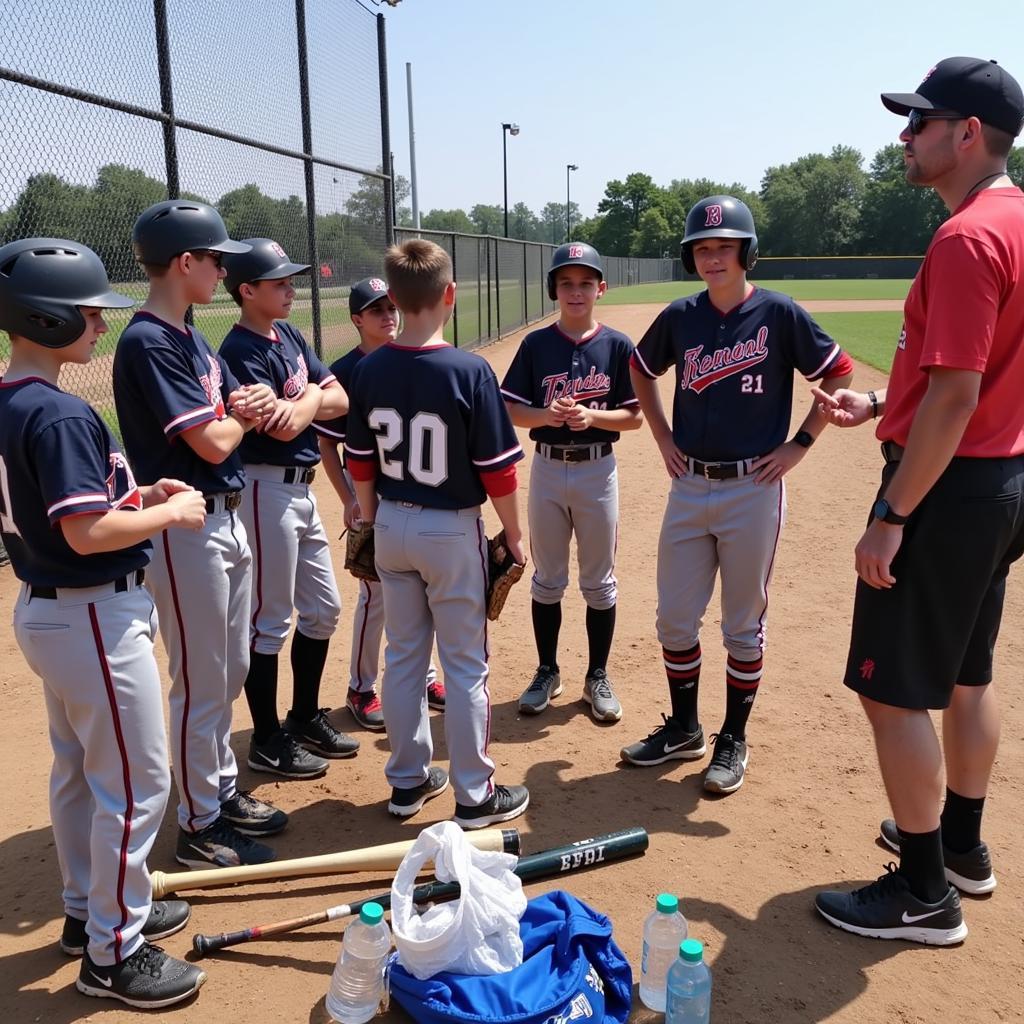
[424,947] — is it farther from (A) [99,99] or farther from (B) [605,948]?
(A) [99,99]

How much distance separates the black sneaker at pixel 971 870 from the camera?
120 inches

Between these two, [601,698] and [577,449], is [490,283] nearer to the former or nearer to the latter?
[577,449]

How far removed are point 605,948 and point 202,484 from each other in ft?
6.26

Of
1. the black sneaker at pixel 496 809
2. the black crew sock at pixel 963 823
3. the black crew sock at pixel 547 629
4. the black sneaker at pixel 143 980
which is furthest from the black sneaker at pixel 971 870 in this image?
the black sneaker at pixel 143 980

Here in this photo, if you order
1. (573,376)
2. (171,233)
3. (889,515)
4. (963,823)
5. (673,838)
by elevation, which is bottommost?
(673,838)

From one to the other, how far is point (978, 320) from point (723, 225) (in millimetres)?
1468

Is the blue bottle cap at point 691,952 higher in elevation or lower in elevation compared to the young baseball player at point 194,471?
lower

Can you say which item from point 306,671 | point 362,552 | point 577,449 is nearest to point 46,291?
point 362,552

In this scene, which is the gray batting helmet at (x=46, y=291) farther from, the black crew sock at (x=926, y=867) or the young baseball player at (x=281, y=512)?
the black crew sock at (x=926, y=867)

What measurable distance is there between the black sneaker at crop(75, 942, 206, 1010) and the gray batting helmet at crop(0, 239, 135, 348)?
67.8 inches

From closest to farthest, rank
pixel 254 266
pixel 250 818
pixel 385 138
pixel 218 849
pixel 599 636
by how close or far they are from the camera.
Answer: pixel 218 849 < pixel 250 818 < pixel 254 266 < pixel 599 636 < pixel 385 138

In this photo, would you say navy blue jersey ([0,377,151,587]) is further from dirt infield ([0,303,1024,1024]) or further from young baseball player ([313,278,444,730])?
young baseball player ([313,278,444,730])

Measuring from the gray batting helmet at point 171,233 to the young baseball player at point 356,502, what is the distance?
1.34 m

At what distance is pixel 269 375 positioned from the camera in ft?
12.3
